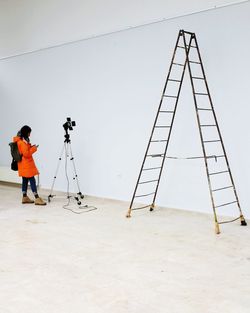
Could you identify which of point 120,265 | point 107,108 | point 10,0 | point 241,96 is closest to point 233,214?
point 241,96

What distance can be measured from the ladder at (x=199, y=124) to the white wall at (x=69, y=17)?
577mm

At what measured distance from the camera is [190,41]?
16.1 feet

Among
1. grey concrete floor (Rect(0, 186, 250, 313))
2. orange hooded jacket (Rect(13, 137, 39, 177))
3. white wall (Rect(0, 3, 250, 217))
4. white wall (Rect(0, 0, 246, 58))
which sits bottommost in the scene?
grey concrete floor (Rect(0, 186, 250, 313))

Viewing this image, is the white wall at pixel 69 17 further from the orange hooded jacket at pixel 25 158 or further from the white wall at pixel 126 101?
the orange hooded jacket at pixel 25 158

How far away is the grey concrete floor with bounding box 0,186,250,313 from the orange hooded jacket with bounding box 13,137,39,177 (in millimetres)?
862

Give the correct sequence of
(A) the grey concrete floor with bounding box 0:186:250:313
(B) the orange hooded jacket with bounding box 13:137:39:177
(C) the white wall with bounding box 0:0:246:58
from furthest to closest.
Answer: (B) the orange hooded jacket with bounding box 13:137:39:177
(C) the white wall with bounding box 0:0:246:58
(A) the grey concrete floor with bounding box 0:186:250:313

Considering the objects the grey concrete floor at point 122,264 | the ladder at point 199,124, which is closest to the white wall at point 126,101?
the ladder at point 199,124

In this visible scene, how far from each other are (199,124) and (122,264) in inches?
79.2

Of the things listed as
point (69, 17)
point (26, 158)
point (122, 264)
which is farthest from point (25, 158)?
point (122, 264)

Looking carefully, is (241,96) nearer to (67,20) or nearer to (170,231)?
(170,231)

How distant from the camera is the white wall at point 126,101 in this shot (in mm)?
4949

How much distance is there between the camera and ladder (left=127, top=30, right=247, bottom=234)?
4.96 metres

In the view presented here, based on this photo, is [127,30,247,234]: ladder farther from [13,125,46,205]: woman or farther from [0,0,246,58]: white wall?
[13,125,46,205]: woman

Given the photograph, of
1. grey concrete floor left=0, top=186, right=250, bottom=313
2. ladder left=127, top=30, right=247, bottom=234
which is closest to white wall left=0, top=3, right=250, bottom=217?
ladder left=127, top=30, right=247, bottom=234
